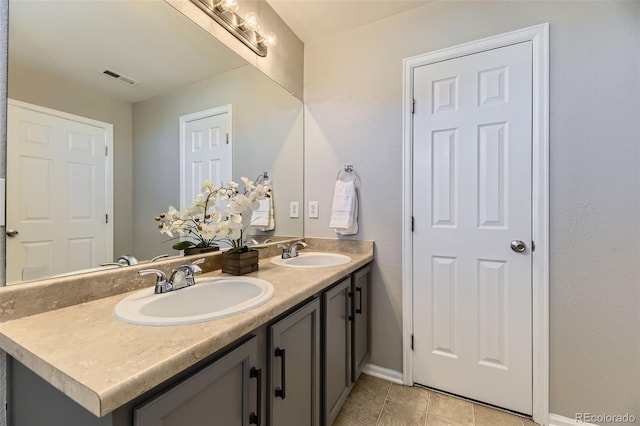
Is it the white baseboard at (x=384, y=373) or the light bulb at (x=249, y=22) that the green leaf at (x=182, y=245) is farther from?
the white baseboard at (x=384, y=373)

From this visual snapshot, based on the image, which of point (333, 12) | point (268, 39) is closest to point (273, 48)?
point (268, 39)

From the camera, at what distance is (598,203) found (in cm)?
130

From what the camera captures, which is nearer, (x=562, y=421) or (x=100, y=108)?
(x=100, y=108)

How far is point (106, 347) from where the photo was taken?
59 centimetres

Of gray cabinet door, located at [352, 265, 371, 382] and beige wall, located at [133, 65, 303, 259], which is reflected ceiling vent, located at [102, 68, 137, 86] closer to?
beige wall, located at [133, 65, 303, 259]

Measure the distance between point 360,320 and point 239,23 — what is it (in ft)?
6.10

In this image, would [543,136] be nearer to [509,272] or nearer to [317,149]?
[509,272]

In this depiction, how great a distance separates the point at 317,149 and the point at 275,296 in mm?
1334

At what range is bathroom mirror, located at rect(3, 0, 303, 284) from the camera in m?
0.84

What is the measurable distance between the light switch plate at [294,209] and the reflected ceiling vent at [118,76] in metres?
1.18

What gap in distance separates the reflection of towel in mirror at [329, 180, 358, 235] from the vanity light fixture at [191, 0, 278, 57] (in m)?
0.99

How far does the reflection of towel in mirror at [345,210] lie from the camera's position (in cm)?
181

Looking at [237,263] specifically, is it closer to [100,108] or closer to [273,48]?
[100,108]

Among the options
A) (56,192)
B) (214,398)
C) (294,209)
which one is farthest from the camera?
(294,209)
